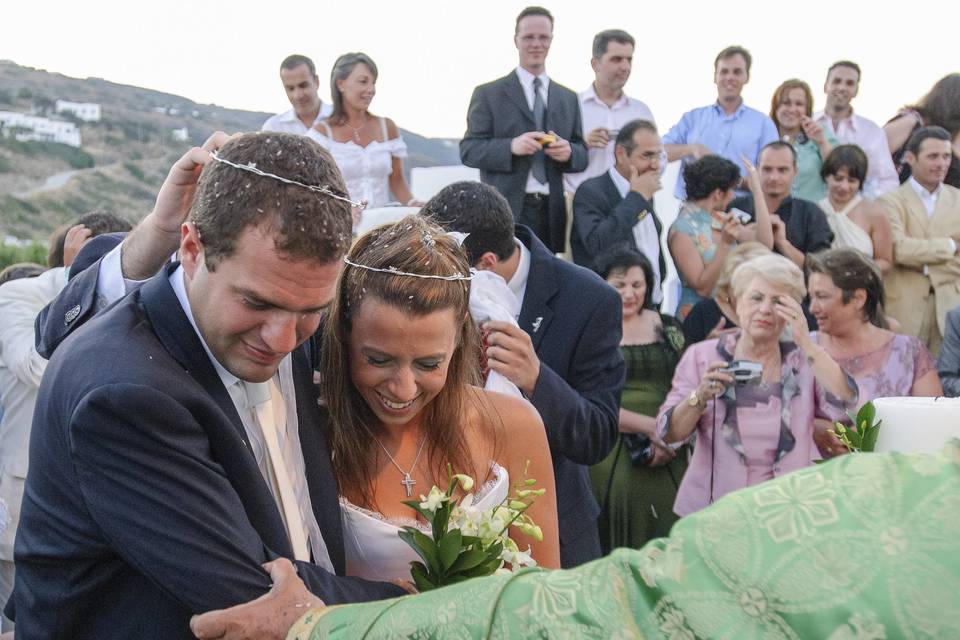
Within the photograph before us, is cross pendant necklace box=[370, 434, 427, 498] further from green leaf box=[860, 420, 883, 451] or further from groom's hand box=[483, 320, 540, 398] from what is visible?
green leaf box=[860, 420, 883, 451]

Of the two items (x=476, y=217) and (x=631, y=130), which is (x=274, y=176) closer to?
(x=476, y=217)

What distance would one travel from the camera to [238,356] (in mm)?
2539

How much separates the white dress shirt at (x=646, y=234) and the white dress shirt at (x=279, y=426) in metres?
5.30

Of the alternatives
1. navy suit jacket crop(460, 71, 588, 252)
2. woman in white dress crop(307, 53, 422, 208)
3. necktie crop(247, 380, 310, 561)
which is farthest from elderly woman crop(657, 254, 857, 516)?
necktie crop(247, 380, 310, 561)

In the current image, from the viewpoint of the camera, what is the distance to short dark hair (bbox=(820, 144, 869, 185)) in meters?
8.80

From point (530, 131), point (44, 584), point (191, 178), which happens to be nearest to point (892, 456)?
point (44, 584)

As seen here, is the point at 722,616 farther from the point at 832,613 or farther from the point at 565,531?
the point at 565,531

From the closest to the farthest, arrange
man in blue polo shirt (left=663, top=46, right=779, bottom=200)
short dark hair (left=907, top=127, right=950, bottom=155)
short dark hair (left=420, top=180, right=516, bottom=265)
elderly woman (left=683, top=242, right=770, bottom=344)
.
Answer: short dark hair (left=420, top=180, right=516, bottom=265) < elderly woman (left=683, top=242, right=770, bottom=344) < man in blue polo shirt (left=663, top=46, right=779, bottom=200) < short dark hair (left=907, top=127, right=950, bottom=155)

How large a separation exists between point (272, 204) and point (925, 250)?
24.7 feet

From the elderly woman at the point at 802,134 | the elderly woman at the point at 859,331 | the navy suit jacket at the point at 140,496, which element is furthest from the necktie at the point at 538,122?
the navy suit jacket at the point at 140,496

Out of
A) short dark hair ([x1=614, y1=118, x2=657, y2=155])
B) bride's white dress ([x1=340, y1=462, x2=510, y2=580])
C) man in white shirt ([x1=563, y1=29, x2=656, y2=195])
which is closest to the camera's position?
bride's white dress ([x1=340, y1=462, x2=510, y2=580])

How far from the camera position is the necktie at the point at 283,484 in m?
2.66

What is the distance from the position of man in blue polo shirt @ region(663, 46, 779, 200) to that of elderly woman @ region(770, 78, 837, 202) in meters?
0.23

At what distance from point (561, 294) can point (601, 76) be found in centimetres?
420
